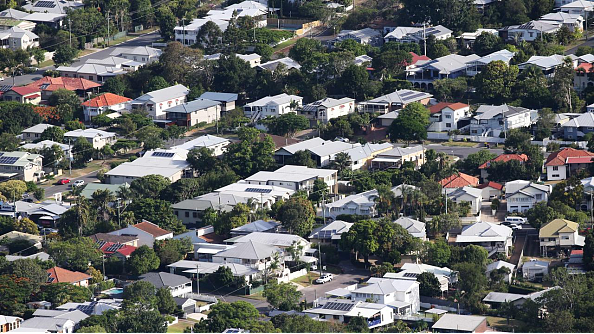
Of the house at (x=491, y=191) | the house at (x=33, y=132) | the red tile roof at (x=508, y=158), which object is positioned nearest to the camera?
the house at (x=491, y=191)

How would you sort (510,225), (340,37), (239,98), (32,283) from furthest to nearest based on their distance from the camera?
(340,37), (239,98), (510,225), (32,283)

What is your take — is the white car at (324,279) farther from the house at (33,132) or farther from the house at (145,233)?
the house at (33,132)

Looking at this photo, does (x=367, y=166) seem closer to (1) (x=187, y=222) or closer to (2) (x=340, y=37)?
(1) (x=187, y=222)

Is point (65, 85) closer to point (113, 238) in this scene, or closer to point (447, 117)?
point (447, 117)

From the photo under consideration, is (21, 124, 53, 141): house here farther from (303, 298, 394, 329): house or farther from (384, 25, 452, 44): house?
(303, 298, 394, 329): house

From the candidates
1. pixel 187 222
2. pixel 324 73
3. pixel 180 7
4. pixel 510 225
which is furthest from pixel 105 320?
pixel 180 7

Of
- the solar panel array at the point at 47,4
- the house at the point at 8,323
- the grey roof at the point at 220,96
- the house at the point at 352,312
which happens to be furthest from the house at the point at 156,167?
the solar panel array at the point at 47,4

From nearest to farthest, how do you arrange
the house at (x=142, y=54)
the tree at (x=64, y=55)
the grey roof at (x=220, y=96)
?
the grey roof at (x=220, y=96) < the house at (x=142, y=54) < the tree at (x=64, y=55)
